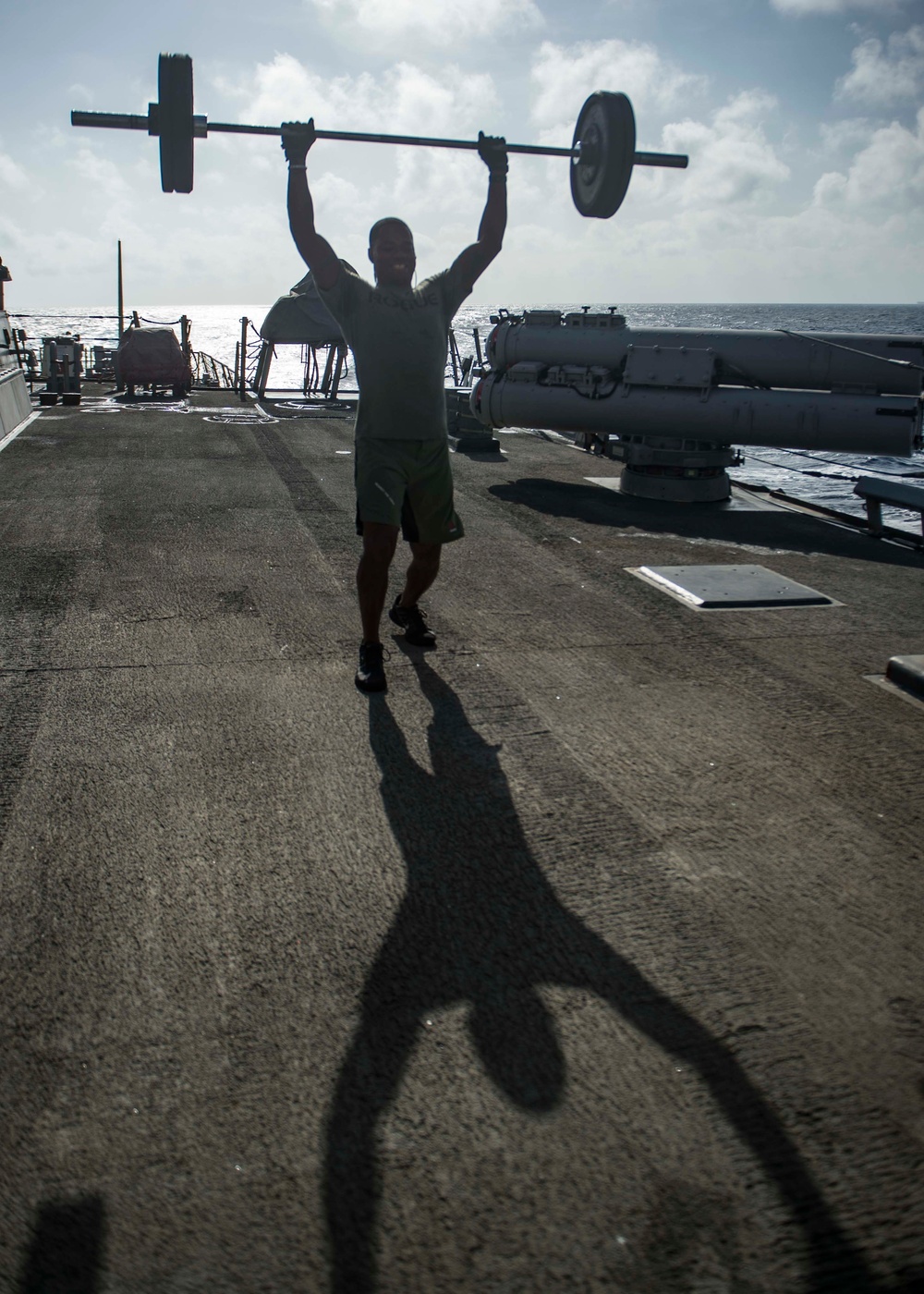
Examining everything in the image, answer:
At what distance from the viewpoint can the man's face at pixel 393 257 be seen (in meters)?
4.30

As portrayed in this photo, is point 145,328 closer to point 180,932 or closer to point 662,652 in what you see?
point 662,652

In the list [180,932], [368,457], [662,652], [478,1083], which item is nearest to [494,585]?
[662,652]

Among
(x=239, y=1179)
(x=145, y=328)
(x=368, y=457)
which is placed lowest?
(x=239, y=1179)

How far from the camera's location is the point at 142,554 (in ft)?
21.1

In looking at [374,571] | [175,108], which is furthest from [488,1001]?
[175,108]

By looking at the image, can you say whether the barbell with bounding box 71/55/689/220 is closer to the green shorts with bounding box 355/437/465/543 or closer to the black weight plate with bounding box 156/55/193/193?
the black weight plate with bounding box 156/55/193/193

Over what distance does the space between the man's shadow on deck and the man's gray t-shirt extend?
67.6 inches

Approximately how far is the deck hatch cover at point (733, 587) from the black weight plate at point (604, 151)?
2.38m

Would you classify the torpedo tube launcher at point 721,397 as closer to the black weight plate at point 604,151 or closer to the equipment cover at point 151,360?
the black weight plate at point 604,151

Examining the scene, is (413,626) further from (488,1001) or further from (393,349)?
(488,1001)

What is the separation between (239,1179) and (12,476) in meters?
8.51

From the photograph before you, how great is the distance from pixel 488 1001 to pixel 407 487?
106 inches

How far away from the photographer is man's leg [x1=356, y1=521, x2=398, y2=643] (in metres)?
4.32

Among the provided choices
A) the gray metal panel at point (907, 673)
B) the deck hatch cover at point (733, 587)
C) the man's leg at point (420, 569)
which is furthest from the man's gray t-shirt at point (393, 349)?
the gray metal panel at point (907, 673)
